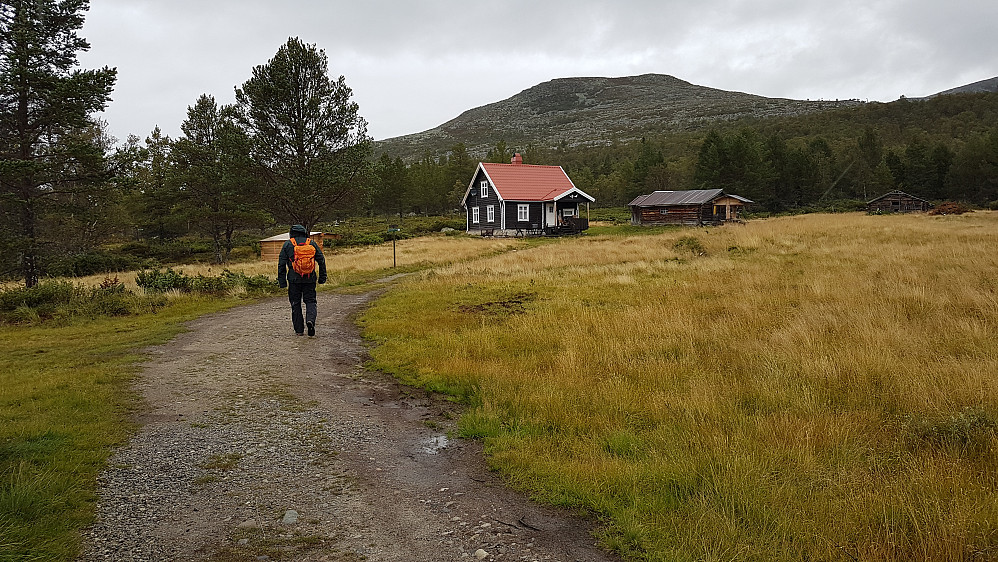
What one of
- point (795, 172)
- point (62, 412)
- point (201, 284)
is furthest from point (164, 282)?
point (795, 172)

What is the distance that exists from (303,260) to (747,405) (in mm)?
8198

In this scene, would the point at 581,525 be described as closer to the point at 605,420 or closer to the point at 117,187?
the point at 605,420

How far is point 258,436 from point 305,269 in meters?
5.61

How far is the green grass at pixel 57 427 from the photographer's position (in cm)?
338

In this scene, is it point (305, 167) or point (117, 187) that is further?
point (305, 167)

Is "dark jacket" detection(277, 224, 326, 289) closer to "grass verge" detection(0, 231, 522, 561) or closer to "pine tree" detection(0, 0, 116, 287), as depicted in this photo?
"grass verge" detection(0, 231, 522, 561)

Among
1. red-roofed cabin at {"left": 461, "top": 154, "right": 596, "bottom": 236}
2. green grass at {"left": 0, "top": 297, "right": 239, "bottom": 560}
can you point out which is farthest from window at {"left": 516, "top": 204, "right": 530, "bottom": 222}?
green grass at {"left": 0, "top": 297, "right": 239, "bottom": 560}

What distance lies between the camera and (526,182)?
48.4m

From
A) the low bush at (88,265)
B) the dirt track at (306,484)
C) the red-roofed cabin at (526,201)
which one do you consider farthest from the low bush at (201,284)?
the red-roofed cabin at (526,201)

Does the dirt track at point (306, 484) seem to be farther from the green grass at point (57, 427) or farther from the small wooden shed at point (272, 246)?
the small wooden shed at point (272, 246)

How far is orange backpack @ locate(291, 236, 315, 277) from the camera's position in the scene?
34.1 ft

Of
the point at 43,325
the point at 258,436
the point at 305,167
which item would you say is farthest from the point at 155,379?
the point at 305,167

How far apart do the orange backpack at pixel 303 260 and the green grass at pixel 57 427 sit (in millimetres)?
3033

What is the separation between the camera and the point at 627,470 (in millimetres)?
4242
